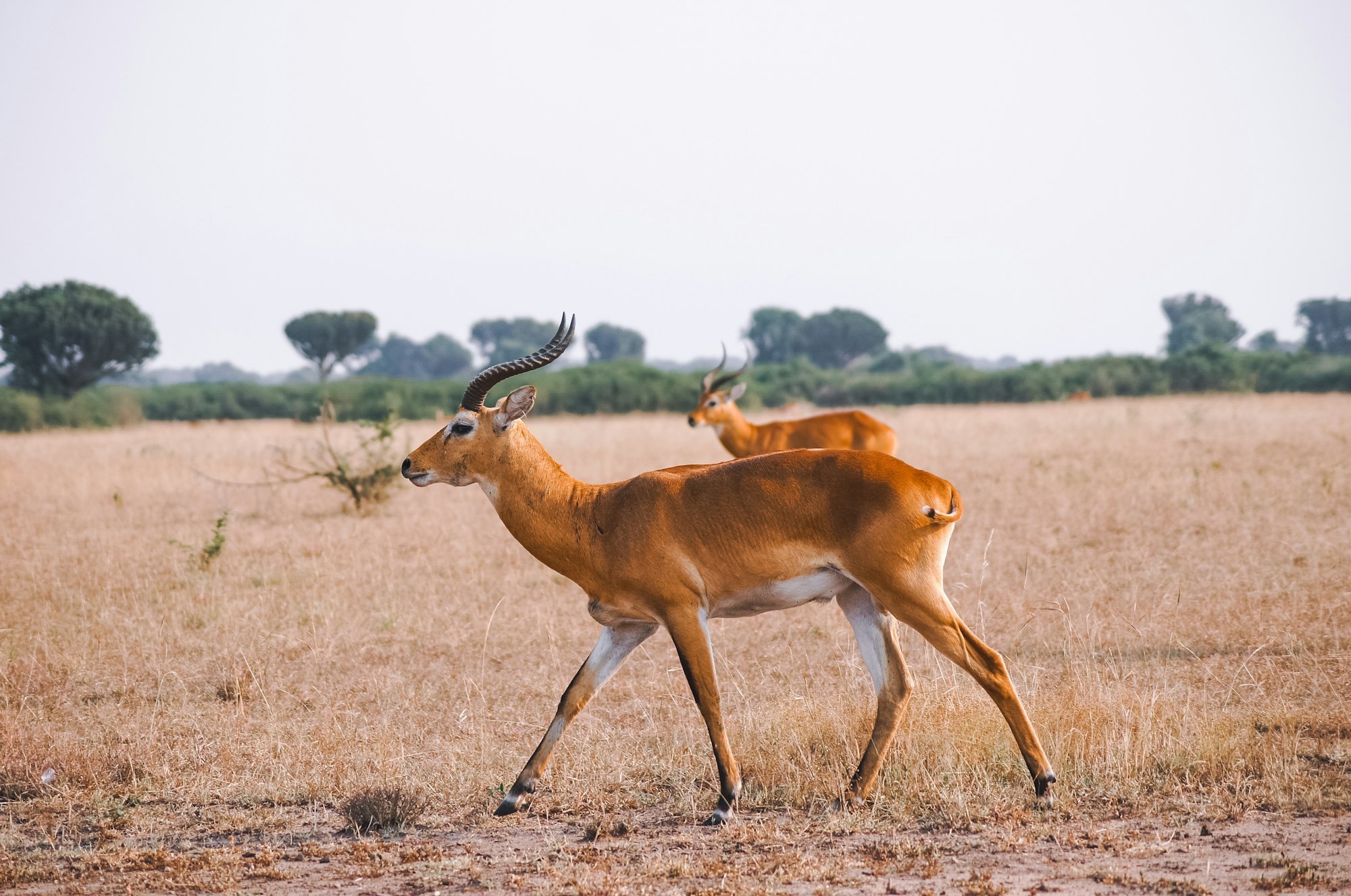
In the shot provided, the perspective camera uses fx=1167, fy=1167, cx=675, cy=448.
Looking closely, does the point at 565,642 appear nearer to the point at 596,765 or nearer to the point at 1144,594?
the point at 596,765

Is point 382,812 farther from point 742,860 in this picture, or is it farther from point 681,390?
point 681,390

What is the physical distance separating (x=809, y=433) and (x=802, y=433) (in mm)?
89

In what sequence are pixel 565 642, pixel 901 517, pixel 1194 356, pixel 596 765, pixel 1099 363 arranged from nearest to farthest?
pixel 901 517 < pixel 596 765 < pixel 565 642 < pixel 1194 356 < pixel 1099 363

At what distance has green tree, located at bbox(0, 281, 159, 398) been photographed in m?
50.4

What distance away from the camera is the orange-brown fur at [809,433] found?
15.2 m

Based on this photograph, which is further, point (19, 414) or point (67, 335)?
point (67, 335)

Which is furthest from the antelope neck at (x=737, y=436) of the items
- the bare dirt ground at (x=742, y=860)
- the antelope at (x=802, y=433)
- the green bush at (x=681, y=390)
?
the green bush at (x=681, y=390)

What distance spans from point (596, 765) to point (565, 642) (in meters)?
2.79

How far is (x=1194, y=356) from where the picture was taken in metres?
51.2

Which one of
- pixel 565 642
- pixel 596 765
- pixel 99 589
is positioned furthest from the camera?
pixel 99 589

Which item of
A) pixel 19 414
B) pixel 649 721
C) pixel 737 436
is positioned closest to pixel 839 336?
pixel 19 414

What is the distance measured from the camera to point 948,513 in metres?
5.10

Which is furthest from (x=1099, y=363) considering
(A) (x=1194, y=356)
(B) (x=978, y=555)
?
(B) (x=978, y=555)

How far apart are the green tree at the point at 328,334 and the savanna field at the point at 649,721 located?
7116cm
